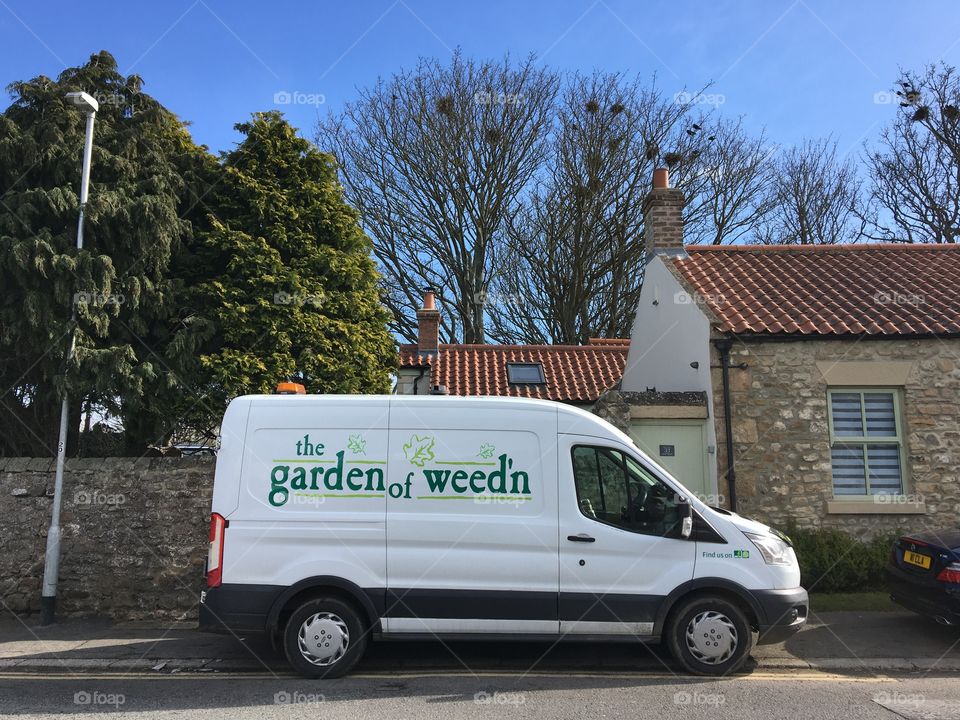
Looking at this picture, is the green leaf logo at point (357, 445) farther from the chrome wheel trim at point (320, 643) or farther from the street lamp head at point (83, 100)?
the street lamp head at point (83, 100)

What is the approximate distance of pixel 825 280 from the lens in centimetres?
1185

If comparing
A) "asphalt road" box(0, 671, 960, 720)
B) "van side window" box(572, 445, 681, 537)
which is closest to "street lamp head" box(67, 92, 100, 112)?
"asphalt road" box(0, 671, 960, 720)

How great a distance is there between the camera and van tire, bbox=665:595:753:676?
5.98 m

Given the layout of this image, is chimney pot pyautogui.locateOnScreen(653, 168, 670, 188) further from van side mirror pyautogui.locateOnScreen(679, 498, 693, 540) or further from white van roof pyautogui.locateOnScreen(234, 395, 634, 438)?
van side mirror pyautogui.locateOnScreen(679, 498, 693, 540)

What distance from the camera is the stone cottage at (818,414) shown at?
956 centimetres

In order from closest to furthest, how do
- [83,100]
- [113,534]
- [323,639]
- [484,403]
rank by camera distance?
1. [323,639]
2. [484,403]
3. [83,100]
4. [113,534]

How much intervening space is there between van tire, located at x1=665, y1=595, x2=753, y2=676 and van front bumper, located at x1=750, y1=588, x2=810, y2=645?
6.2 inches

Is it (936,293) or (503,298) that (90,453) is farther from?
(503,298)

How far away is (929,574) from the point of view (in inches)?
272

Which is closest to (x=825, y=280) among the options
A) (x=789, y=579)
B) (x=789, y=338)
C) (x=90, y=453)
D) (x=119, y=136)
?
(x=789, y=338)

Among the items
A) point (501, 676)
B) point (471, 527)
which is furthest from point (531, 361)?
point (501, 676)

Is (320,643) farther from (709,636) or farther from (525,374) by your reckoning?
(525,374)

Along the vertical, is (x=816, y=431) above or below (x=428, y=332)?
below

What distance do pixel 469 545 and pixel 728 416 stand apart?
5234mm
